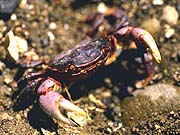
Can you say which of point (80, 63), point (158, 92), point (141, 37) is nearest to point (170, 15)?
point (141, 37)

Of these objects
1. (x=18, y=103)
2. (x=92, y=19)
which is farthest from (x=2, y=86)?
(x=92, y=19)

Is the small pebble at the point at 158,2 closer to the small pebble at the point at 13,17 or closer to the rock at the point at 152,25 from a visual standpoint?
the rock at the point at 152,25

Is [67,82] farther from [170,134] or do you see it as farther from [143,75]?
[170,134]

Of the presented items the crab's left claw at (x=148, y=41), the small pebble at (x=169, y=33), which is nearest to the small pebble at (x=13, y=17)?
the crab's left claw at (x=148, y=41)

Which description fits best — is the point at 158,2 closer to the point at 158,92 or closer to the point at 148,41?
the point at 148,41

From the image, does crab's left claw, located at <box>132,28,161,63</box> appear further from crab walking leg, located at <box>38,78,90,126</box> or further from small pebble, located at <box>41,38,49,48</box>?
small pebble, located at <box>41,38,49,48</box>

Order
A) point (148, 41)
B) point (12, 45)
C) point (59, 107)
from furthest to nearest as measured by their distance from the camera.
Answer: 1. point (12, 45)
2. point (148, 41)
3. point (59, 107)
